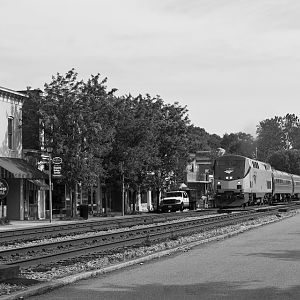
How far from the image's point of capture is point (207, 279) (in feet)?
37.6

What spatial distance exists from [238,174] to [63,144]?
45.4 feet

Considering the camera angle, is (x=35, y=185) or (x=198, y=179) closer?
(x=35, y=185)

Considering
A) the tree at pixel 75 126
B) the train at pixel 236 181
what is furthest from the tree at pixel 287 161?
the tree at pixel 75 126

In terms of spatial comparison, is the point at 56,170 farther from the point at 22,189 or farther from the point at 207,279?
the point at 207,279

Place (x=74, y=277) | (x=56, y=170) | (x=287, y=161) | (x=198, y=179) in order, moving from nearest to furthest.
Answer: (x=74, y=277), (x=56, y=170), (x=198, y=179), (x=287, y=161)

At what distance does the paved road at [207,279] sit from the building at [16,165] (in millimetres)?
23478

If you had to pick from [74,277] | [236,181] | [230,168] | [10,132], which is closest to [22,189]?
[10,132]

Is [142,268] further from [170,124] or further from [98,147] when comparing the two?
[170,124]

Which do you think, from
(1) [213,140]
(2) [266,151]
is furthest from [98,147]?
(1) [213,140]

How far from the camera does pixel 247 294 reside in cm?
984

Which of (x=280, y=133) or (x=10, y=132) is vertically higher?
(x=280, y=133)

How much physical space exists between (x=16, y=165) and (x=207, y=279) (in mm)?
28433

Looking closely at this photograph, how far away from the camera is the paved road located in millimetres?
9875

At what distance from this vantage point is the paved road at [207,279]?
32.4 feet
